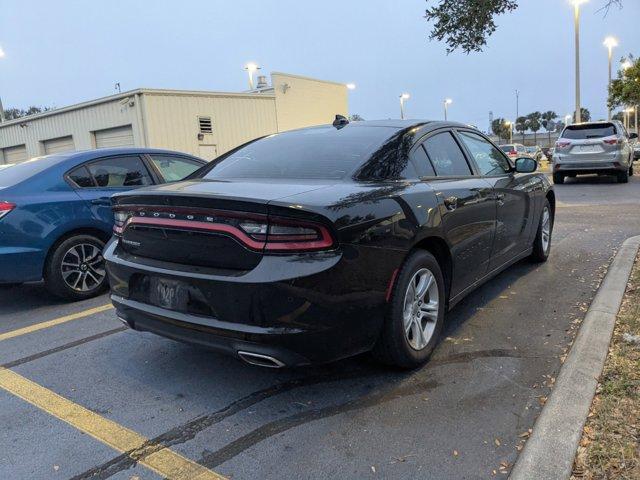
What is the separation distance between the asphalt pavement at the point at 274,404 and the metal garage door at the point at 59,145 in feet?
70.4

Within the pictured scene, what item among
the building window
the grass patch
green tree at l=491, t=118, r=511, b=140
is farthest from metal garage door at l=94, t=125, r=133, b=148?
green tree at l=491, t=118, r=511, b=140

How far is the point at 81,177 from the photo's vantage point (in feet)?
17.9

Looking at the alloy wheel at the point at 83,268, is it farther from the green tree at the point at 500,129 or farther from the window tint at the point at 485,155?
the green tree at the point at 500,129

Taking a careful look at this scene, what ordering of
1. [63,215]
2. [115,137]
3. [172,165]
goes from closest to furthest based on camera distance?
1. [63,215]
2. [172,165]
3. [115,137]

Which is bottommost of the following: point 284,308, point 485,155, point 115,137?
point 284,308

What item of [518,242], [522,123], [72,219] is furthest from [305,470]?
[522,123]

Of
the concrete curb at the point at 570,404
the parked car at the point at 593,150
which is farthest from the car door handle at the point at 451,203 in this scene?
the parked car at the point at 593,150

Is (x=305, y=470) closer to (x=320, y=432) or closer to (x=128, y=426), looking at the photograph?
(x=320, y=432)

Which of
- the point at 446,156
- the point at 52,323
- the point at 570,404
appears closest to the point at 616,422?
the point at 570,404

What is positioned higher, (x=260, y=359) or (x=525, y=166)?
(x=525, y=166)

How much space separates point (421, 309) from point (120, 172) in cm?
381

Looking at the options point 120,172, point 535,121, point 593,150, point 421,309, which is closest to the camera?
point 421,309

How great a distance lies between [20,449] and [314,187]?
6.49ft

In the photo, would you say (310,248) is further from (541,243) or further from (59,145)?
(59,145)
